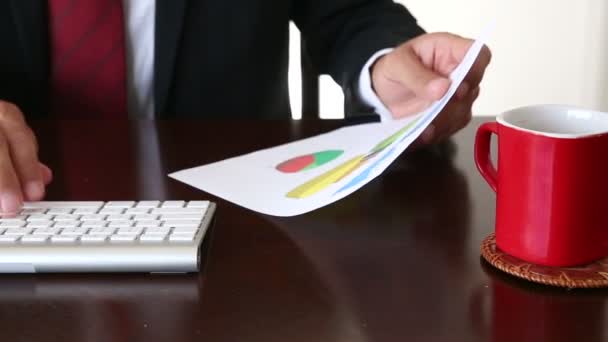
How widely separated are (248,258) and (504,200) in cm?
18

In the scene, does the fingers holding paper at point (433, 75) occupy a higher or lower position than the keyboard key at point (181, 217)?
higher

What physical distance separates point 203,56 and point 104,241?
67 centimetres

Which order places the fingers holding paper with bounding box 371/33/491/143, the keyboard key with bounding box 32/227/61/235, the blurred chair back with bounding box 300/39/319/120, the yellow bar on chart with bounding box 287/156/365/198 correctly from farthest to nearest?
the blurred chair back with bounding box 300/39/319/120 → the fingers holding paper with bounding box 371/33/491/143 → the yellow bar on chart with bounding box 287/156/365/198 → the keyboard key with bounding box 32/227/61/235

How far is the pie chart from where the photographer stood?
0.71 metres

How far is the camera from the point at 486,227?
1.92 feet

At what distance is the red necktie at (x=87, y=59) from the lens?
1.01 metres

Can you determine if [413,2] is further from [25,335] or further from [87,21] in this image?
[25,335]

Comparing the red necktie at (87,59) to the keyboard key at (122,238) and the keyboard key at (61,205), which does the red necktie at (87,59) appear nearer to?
the keyboard key at (61,205)

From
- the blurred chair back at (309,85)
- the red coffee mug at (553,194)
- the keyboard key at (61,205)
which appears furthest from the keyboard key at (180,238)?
the blurred chair back at (309,85)

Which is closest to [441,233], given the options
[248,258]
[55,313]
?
[248,258]

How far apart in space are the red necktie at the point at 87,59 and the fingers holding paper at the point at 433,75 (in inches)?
14.9

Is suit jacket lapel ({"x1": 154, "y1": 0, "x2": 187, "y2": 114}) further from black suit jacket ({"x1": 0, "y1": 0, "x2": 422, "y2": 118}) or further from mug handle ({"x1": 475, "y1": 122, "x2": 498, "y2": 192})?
mug handle ({"x1": 475, "y1": 122, "x2": 498, "y2": 192})

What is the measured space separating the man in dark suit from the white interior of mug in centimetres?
27

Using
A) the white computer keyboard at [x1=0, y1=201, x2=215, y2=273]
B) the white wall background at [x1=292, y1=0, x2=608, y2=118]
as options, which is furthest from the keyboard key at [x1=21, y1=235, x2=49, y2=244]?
the white wall background at [x1=292, y1=0, x2=608, y2=118]
